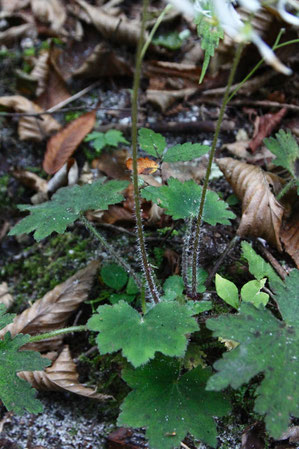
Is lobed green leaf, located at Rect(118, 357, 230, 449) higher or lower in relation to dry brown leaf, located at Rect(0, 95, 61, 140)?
higher

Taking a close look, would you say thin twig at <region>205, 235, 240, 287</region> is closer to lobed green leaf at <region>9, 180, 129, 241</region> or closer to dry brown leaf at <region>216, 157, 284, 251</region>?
dry brown leaf at <region>216, 157, 284, 251</region>

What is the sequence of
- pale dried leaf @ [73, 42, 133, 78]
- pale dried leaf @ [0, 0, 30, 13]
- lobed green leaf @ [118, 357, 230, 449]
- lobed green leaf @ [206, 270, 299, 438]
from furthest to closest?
pale dried leaf @ [0, 0, 30, 13] < pale dried leaf @ [73, 42, 133, 78] < lobed green leaf @ [118, 357, 230, 449] < lobed green leaf @ [206, 270, 299, 438]

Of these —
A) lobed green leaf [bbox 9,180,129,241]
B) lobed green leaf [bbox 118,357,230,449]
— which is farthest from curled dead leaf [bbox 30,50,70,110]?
lobed green leaf [bbox 118,357,230,449]

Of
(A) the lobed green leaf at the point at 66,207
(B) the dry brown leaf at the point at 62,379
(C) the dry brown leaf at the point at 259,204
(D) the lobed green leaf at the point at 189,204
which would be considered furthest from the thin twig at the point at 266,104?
(B) the dry brown leaf at the point at 62,379

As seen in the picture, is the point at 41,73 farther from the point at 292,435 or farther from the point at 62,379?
the point at 292,435

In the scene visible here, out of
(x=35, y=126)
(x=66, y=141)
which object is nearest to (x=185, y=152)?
(x=66, y=141)

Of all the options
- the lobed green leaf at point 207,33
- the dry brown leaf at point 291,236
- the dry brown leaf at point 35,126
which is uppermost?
the lobed green leaf at point 207,33

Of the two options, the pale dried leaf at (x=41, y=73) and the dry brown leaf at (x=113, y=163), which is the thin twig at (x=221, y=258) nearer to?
the dry brown leaf at (x=113, y=163)
